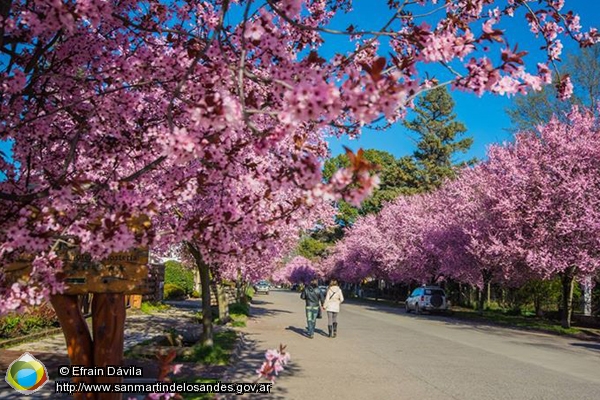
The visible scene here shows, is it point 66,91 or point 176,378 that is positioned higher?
point 66,91

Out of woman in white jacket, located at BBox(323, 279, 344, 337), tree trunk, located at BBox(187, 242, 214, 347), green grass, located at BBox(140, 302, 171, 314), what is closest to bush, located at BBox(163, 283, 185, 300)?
green grass, located at BBox(140, 302, 171, 314)

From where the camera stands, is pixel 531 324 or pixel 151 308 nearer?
pixel 531 324

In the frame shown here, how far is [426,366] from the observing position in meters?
12.0

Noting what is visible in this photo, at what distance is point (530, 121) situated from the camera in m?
41.8

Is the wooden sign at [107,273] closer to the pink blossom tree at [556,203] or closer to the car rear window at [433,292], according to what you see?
the pink blossom tree at [556,203]

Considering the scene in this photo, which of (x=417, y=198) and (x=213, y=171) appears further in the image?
(x=417, y=198)

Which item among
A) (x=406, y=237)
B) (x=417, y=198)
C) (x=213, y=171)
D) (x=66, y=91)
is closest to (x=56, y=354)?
(x=66, y=91)

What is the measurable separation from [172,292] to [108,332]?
124 feet

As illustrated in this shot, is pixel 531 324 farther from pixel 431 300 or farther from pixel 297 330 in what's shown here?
pixel 297 330

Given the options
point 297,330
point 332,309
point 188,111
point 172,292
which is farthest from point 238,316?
point 188,111

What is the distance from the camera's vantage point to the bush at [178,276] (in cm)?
4362

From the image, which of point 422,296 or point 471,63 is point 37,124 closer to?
point 471,63

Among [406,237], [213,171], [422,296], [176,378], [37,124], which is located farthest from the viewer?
[406,237]

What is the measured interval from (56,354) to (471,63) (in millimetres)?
10991
